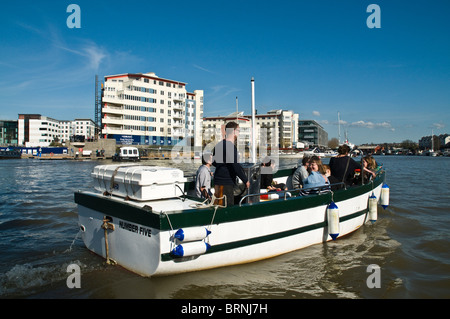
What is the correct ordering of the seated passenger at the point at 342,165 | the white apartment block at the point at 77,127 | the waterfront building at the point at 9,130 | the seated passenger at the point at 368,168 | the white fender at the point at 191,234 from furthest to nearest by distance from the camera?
the white apartment block at the point at 77,127
the waterfront building at the point at 9,130
the seated passenger at the point at 368,168
the seated passenger at the point at 342,165
the white fender at the point at 191,234

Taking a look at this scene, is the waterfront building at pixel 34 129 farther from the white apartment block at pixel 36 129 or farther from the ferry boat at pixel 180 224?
the ferry boat at pixel 180 224

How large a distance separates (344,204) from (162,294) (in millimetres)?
4540

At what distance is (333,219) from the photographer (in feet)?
20.8

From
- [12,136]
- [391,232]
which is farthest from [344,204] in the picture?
[12,136]

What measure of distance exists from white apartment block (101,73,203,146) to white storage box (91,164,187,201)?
223 ft

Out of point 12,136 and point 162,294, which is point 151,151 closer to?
point 162,294

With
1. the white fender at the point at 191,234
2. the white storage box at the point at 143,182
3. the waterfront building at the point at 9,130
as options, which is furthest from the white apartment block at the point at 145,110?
the waterfront building at the point at 9,130

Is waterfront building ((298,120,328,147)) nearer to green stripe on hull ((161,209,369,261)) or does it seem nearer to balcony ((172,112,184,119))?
balcony ((172,112,184,119))

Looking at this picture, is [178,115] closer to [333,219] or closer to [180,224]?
[333,219]

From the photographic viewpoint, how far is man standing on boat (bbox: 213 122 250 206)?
531 cm

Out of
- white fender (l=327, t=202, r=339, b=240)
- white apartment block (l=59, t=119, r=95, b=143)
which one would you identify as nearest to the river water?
white fender (l=327, t=202, r=339, b=240)

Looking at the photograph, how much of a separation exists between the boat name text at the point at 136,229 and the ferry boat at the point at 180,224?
14mm

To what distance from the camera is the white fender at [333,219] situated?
6.31 m

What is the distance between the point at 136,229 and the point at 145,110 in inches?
2914
